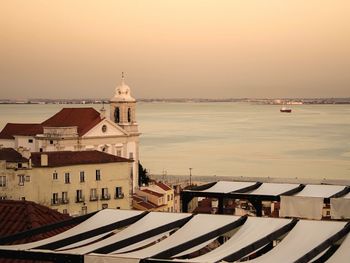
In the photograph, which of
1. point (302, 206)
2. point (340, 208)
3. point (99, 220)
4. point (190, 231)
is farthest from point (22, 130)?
point (190, 231)

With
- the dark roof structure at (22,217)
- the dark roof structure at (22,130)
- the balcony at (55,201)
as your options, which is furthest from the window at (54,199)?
the dark roof structure at (22,217)

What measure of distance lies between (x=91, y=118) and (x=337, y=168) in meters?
22.4

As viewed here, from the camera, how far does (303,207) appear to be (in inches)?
288

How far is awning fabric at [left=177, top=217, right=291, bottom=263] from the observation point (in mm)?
4963

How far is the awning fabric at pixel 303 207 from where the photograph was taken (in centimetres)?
725

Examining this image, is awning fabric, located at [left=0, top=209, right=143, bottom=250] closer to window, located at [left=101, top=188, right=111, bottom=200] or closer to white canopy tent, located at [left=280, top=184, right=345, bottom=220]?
white canopy tent, located at [left=280, top=184, right=345, bottom=220]

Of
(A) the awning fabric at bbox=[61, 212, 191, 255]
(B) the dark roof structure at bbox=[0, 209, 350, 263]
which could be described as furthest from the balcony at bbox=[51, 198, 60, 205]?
(A) the awning fabric at bbox=[61, 212, 191, 255]

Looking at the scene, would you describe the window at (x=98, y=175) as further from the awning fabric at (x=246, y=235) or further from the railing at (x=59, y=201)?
the awning fabric at (x=246, y=235)

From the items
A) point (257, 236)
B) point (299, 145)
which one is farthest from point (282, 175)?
point (257, 236)

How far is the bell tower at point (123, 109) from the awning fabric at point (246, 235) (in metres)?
36.5

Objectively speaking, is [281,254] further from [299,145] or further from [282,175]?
[299,145]

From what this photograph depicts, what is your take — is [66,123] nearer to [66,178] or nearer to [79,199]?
[66,178]

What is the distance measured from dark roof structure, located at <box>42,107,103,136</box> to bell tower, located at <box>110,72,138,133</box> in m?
1.40

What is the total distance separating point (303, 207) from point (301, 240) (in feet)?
6.02
